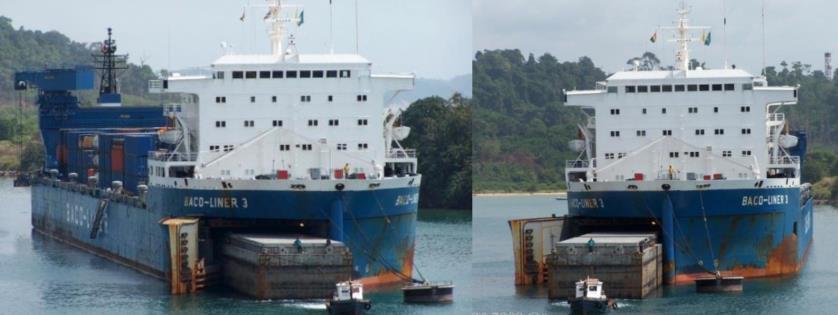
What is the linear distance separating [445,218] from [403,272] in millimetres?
24759

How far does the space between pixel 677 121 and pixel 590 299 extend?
31.1 ft

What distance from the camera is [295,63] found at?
149 ft

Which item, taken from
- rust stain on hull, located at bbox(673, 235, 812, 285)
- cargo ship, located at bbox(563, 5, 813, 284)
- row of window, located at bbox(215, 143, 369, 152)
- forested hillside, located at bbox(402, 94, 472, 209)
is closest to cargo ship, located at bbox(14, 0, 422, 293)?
row of window, located at bbox(215, 143, 369, 152)

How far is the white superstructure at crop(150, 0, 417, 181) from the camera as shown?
45156mm

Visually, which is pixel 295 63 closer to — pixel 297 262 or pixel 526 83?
pixel 297 262

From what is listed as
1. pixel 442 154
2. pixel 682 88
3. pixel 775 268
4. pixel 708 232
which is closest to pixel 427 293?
pixel 708 232

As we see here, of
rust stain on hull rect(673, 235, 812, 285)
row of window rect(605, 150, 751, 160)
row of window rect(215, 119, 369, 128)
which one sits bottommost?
rust stain on hull rect(673, 235, 812, 285)

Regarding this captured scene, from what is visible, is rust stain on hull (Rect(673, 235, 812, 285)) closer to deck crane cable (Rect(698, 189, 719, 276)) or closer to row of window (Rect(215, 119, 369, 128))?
deck crane cable (Rect(698, 189, 719, 276))

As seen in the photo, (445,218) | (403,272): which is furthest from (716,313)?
(445,218)

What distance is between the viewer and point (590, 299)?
130ft

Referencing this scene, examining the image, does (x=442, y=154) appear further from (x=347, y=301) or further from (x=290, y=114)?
(x=347, y=301)

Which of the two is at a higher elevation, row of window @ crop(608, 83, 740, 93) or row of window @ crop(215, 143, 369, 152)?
row of window @ crop(608, 83, 740, 93)

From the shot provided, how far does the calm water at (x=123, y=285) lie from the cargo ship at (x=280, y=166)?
2.67ft

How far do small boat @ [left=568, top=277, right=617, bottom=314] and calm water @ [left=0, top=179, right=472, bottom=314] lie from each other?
2682 millimetres
